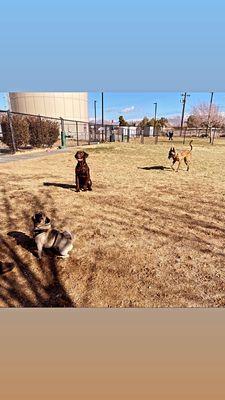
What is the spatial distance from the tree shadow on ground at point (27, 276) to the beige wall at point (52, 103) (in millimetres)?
56912

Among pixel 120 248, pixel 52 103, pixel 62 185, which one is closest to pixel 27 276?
pixel 120 248

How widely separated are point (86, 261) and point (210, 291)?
1.43 meters

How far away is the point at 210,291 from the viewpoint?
270cm

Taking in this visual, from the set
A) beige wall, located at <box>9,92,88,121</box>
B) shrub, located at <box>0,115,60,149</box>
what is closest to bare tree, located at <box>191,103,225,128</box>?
beige wall, located at <box>9,92,88,121</box>

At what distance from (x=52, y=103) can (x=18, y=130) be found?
41.6 m

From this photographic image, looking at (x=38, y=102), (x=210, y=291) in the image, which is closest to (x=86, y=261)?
(x=210, y=291)

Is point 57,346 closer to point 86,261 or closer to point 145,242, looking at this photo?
point 86,261

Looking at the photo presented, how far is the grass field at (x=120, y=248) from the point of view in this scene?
8.61 feet

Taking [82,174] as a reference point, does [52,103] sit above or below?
above

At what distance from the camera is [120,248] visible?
11.8ft

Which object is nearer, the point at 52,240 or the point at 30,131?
the point at 52,240

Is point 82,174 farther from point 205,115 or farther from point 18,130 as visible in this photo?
point 205,115

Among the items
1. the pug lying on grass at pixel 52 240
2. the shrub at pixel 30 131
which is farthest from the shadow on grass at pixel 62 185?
the shrub at pixel 30 131

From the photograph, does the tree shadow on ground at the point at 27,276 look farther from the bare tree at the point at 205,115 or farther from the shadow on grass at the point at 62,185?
the bare tree at the point at 205,115
